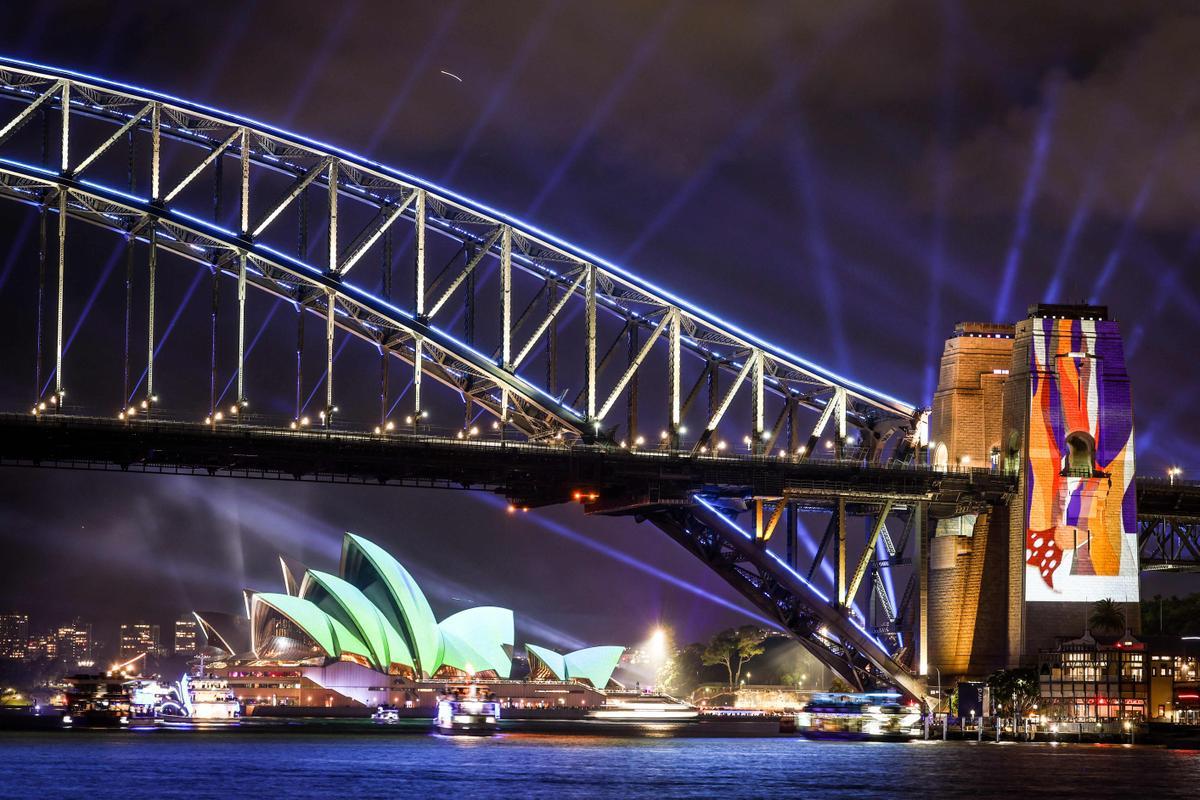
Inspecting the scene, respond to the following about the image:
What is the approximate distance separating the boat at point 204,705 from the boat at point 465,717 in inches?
1096

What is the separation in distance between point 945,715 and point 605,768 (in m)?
32.4

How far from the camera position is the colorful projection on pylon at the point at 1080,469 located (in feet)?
390

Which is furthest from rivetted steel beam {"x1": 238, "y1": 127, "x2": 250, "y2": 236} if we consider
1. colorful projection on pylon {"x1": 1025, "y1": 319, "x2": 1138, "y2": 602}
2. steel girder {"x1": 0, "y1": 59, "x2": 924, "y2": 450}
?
colorful projection on pylon {"x1": 1025, "y1": 319, "x2": 1138, "y2": 602}

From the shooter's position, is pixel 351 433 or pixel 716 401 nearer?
pixel 351 433

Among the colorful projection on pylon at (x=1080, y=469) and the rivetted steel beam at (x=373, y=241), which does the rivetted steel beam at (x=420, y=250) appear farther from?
the colorful projection on pylon at (x=1080, y=469)

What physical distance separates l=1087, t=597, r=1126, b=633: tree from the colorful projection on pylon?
1.89ft

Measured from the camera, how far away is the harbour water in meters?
80.8

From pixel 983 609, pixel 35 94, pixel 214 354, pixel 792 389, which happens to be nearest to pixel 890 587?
→ pixel 983 609

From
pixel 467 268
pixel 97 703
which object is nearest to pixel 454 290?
pixel 467 268

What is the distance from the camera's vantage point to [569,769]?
94.0 m

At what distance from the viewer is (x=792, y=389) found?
403 ft

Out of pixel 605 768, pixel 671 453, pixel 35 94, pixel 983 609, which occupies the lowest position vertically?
pixel 605 768

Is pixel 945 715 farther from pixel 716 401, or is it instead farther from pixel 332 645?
pixel 332 645

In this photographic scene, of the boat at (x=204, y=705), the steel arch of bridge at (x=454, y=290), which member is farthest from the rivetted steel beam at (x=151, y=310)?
the boat at (x=204, y=705)
